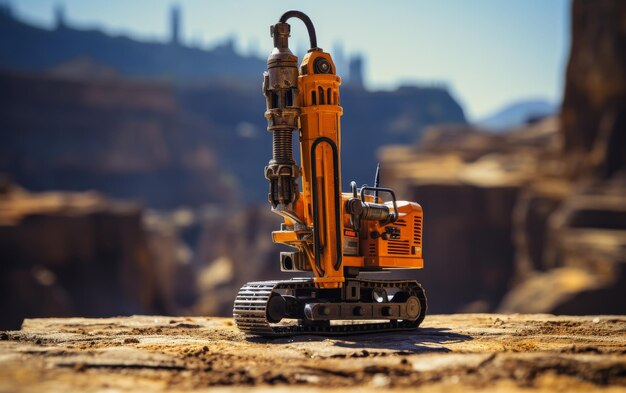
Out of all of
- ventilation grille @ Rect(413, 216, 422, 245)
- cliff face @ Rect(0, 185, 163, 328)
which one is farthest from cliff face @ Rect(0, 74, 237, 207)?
ventilation grille @ Rect(413, 216, 422, 245)

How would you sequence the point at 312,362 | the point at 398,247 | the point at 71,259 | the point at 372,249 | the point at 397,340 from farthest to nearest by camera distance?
1. the point at 71,259
2. the point at 398,247
3. the point at 372,249
4. the point at 397,340
5. the point at 312,362

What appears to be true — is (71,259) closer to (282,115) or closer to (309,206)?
(309,206)

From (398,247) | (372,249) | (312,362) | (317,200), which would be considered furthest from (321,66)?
(312,362)

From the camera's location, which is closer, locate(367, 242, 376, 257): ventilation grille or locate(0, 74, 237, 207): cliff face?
locate(367, 242, 376, 257): ventilation grille

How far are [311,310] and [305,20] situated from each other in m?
3.06

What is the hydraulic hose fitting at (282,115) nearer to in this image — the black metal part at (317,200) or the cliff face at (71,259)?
the black metal part at (317,200)

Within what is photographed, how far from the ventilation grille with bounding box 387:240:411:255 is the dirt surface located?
3.11 feet

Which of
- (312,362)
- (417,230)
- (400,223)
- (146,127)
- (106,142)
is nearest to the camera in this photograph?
(312,362)

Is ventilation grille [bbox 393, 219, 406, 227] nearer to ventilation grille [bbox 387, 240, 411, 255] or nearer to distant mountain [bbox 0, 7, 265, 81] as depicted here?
ventilation grille [bbox 387, 240, 411, 255]

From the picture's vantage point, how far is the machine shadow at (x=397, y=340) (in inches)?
356

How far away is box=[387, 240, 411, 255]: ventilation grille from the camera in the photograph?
10.9 metres

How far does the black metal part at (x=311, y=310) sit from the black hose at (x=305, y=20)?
102 inches

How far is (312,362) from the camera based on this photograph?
7.77m

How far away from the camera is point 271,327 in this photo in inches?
391
